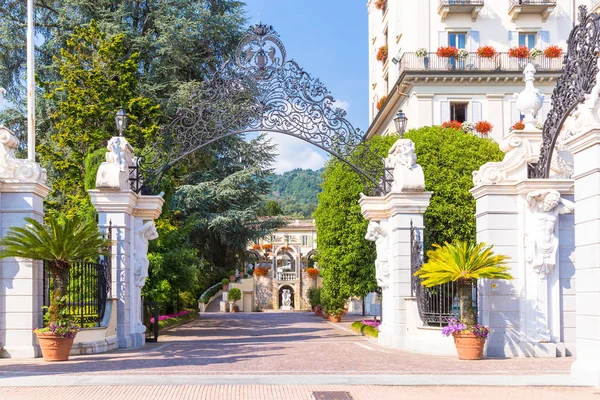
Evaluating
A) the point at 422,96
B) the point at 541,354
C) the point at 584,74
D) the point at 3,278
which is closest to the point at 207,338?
the point at 3,278

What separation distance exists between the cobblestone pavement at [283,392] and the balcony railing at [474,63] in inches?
1073

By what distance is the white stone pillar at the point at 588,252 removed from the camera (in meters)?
10.0

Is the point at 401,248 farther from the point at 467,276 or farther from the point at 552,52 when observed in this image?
the point at 552,52

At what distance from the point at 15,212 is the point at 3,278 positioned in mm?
1271

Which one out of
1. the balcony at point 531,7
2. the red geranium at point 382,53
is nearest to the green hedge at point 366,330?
the balcony at point 531,7

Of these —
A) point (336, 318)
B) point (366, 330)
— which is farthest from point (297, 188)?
point (366, 330)

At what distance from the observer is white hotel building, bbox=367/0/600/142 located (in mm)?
35906

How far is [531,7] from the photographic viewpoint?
36469 millimetres

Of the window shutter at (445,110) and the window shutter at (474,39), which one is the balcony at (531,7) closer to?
the window shutter at (474,39)

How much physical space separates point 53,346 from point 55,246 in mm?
1793

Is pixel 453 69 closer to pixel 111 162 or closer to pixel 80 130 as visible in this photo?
pixel 80 130

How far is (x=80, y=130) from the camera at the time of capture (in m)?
24.8

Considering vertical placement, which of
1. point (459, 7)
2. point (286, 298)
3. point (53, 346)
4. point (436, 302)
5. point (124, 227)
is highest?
point (459, 7)

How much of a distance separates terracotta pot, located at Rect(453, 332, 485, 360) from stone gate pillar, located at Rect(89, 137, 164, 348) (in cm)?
750
